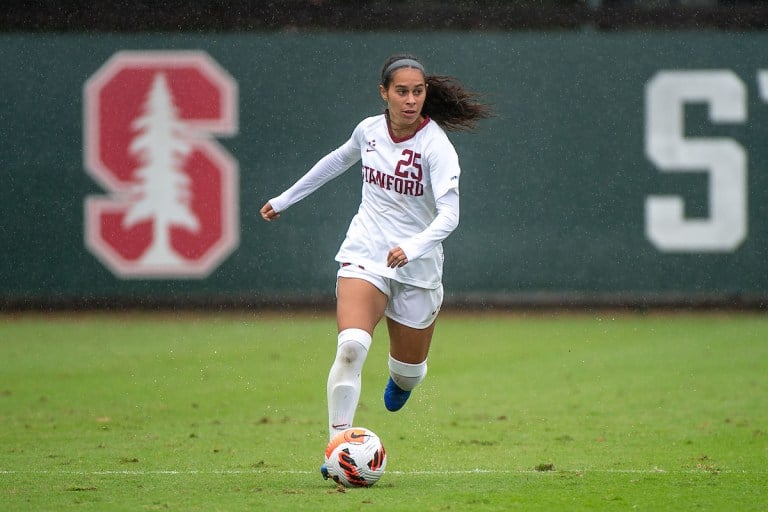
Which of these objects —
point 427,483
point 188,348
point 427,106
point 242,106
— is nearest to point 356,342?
point 427,483

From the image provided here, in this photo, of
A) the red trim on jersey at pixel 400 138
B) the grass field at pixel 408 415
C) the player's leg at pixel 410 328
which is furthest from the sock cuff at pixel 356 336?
the red trim on jersey at pixel 400 138

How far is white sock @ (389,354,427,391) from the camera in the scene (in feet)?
26.6

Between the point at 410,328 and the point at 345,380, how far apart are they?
0.87m

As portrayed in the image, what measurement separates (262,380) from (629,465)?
5240mm

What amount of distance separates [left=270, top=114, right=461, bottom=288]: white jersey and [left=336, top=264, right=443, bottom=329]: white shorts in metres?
0.06

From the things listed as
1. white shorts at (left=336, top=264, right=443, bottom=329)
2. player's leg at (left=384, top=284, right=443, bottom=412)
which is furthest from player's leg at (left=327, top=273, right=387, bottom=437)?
player's leg at (left=384, top=284, right=443, bottom=412)

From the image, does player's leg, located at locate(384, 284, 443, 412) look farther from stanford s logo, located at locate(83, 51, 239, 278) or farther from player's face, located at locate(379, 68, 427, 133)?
stanford s logo, located at locate(83, 51, 239, 278)

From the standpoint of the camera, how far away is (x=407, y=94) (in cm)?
752

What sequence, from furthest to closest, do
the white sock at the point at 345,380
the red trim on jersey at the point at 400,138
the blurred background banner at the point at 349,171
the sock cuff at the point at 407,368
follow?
1. the blurred background banner at the point at 349,171
2. the sock cuff at the point at 407,368
3. the red trim on jersey at the point at 400,138
4. the white sock at the point at 345,380

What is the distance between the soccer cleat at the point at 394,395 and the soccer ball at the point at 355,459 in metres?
1.51

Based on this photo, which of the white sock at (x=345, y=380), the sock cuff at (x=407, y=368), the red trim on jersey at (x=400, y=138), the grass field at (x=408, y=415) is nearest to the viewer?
the grass field at (x=408, y=415)

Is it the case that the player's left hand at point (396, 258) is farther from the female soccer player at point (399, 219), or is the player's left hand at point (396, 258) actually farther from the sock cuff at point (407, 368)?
the sock cuff at point (407, 368)

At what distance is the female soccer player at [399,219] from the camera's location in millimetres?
7188

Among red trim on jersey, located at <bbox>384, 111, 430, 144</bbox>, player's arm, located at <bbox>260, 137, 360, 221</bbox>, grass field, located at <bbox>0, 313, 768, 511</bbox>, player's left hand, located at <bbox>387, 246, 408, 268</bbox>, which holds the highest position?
red trim on jersey, located at <bbox>384, 111, 430, 144</bbox>
